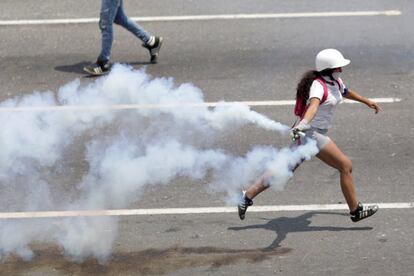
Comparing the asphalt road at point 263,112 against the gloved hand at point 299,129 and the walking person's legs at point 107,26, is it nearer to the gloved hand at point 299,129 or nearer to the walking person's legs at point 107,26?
the walking person's legs at point 107,26

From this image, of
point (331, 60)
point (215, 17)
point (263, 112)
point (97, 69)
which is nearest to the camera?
point (331, 60)

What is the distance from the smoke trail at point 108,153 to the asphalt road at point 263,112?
18 cm

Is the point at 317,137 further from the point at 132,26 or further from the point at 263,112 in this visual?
the point at 132,26

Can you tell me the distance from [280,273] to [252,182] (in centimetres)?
191

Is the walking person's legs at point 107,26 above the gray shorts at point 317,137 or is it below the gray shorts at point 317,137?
below

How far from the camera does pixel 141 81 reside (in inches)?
492

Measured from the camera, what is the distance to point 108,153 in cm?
1112

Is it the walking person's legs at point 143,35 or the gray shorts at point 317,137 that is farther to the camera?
the walking person's legs at point 143,35

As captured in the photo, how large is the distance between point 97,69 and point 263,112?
2.71 metres

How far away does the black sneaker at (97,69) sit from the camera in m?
13.4

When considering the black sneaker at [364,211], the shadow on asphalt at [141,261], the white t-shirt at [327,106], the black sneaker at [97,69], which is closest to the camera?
the shadow on asphalt at [141,261]

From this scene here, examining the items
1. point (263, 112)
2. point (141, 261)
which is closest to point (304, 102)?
point (141, 261)

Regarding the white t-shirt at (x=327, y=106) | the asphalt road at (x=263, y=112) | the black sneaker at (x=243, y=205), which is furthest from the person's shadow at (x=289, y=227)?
the white t-shirt at (x=327, y=106)

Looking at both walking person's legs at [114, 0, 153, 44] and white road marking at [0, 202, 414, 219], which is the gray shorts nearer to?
white road marking at [0, 202, 414, 219]
